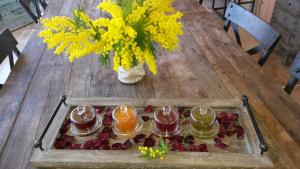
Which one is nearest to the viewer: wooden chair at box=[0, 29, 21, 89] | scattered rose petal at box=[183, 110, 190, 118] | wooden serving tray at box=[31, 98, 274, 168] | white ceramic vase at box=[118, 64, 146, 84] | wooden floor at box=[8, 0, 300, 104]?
wooden serving tray at box=[31, 98, 274, 168]

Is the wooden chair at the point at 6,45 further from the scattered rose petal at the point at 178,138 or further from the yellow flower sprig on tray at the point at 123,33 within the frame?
the scattered rose petal at the point at 178,138

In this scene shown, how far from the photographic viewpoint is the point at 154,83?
4.23 feet

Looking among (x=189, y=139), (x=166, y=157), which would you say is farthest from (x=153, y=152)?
(x=189, y=139)

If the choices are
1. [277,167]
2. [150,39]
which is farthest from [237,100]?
[150,39]

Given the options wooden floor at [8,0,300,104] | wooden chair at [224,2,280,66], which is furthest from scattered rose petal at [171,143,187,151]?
wooden floor at [8,0,300,104]

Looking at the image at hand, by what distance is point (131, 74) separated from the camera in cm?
125

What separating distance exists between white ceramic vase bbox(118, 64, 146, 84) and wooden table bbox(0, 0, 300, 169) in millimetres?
30

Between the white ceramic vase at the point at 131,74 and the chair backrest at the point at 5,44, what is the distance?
26.4 inches

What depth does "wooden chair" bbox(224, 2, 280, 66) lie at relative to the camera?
1444 millimetres

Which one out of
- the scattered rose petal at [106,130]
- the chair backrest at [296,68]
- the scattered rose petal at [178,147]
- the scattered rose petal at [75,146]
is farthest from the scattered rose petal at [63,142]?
the chair backrest at [296,68]

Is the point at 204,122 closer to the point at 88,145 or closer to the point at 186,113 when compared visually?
the point at 186,113

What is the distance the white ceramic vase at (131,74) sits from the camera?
1234 millimetres

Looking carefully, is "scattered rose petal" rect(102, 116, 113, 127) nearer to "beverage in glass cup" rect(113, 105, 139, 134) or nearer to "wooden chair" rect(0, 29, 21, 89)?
"beverage in glass cup" rect(113, 105, 139, 134)

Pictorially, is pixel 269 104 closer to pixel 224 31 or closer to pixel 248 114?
pixel 248 114
